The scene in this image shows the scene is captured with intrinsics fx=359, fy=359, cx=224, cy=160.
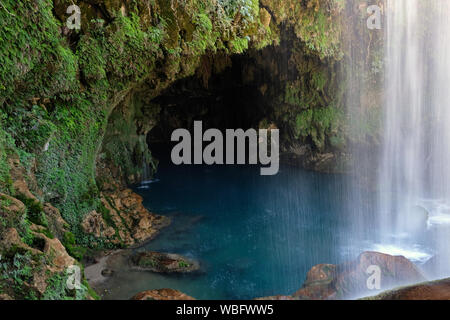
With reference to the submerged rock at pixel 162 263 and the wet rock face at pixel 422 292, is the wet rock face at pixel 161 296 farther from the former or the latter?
the wet rock face at pixel 422 292

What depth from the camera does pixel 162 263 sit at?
26.7ft

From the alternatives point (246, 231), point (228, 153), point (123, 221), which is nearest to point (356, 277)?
point (246, 231)

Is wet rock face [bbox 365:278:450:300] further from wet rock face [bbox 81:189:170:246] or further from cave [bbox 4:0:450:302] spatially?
Result: wet rock face [bbox 81:189:170:246]

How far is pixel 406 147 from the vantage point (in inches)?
686

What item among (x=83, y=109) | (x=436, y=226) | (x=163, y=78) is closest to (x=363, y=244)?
(x=436, y=226)

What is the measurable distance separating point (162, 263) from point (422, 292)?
5485 mm

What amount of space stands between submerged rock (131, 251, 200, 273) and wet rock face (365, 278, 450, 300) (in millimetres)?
4838

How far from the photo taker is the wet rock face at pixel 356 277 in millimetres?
6078

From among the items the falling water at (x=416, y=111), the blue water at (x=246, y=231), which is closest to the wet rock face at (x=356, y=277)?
the blue water at (x=246, y=231)

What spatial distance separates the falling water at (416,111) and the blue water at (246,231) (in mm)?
2674

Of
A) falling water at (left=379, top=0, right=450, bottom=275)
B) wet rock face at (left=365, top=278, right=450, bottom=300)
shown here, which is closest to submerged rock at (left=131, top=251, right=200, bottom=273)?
wet rock face at (left=365, top=278, right=450, bottom=300)

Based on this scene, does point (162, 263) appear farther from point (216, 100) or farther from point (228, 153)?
point (216, 100)

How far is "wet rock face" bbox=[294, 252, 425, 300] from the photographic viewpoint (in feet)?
19.9

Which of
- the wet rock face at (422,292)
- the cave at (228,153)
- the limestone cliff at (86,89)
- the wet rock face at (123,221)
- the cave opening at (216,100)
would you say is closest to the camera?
the wet rock face at (422,292)
